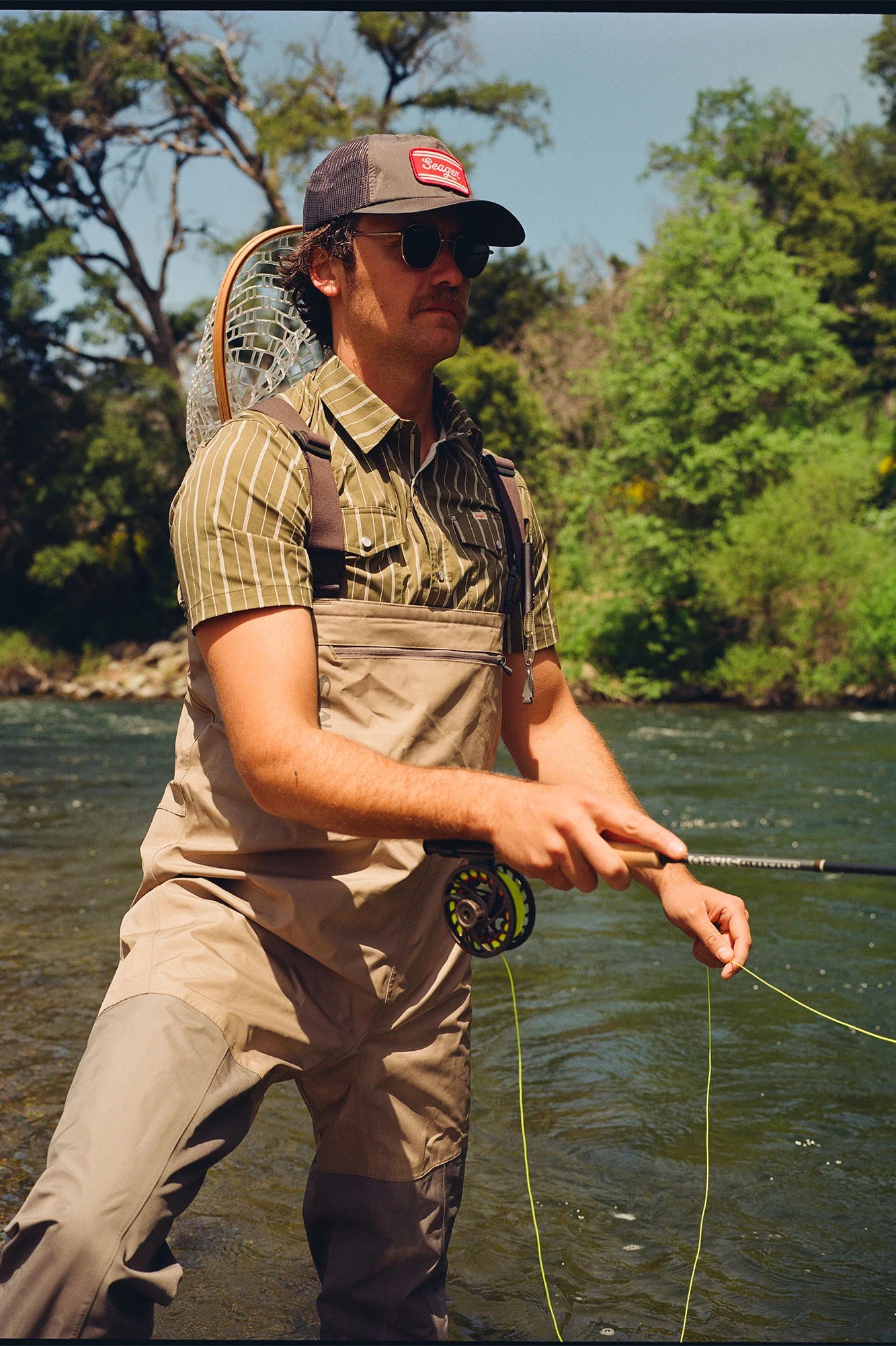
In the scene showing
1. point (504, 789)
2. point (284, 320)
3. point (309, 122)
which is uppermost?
point (309, 122)

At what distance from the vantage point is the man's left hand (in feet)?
7.80

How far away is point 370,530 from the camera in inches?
91.3

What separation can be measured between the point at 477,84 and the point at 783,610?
58.3 feet

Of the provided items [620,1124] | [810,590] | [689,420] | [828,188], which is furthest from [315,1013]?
[828,188]

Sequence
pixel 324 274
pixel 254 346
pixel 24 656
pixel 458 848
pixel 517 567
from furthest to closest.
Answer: pixel 24 656 < pixel 254 346 < pixel 517 567 < pixel 324 274 < pixel 458 848

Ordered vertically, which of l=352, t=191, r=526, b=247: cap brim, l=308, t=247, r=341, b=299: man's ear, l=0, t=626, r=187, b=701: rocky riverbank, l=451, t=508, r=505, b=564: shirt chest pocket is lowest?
l=0, t=626, r=187, b=701: rocky riverbank

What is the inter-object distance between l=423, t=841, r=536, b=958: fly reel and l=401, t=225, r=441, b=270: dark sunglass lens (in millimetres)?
998

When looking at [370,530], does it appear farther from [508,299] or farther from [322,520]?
[508,299]

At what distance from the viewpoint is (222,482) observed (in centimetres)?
216

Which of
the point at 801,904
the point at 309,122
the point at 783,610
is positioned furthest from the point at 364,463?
the point at 309,122

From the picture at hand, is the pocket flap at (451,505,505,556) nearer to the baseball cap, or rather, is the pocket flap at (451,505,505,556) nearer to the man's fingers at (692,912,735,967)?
the baseball cap

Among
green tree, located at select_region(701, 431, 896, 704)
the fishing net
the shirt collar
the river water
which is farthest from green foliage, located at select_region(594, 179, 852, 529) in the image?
the shirt collar

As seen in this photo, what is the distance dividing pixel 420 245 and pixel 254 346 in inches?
42.2

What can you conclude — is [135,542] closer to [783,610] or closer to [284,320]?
[783,610]
